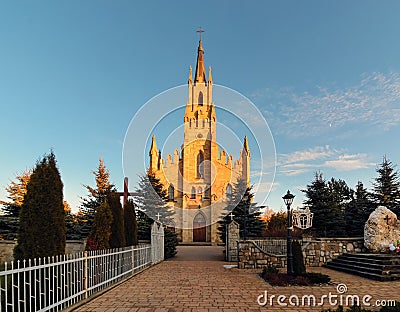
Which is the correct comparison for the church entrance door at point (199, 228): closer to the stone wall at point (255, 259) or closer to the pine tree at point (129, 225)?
the stone wall at point (255, 259)

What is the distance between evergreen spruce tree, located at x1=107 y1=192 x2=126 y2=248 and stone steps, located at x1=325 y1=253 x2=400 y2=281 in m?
7.56

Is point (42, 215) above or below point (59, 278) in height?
above

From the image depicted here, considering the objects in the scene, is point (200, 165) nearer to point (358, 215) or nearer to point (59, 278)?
point (358, 215)

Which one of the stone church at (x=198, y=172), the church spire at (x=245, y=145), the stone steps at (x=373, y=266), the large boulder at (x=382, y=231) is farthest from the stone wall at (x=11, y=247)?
the church spire at (x=245, y=145)

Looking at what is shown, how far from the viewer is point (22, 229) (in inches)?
221

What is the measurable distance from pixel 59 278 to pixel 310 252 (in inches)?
429

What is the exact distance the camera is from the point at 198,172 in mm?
37094

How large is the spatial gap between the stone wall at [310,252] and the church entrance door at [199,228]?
68.7ft

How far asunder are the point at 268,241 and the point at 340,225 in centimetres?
709

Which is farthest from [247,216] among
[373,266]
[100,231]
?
[100,231]

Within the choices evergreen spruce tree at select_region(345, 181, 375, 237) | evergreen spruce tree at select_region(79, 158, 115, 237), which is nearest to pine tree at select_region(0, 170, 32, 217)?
evergreen spruce tree at select_region(79, 158, 115, 237)

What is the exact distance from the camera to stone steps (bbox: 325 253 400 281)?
9883 mm

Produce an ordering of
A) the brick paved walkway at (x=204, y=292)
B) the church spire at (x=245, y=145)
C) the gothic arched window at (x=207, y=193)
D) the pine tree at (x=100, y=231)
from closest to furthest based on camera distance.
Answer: the brick paved walkway at (x=204, y=292)
the pine tree at (x=100, y=231)
the gothic arched window at (x=207, y=193)
the church spire at (x=245, y=145)

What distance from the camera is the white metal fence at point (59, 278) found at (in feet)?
15.2
